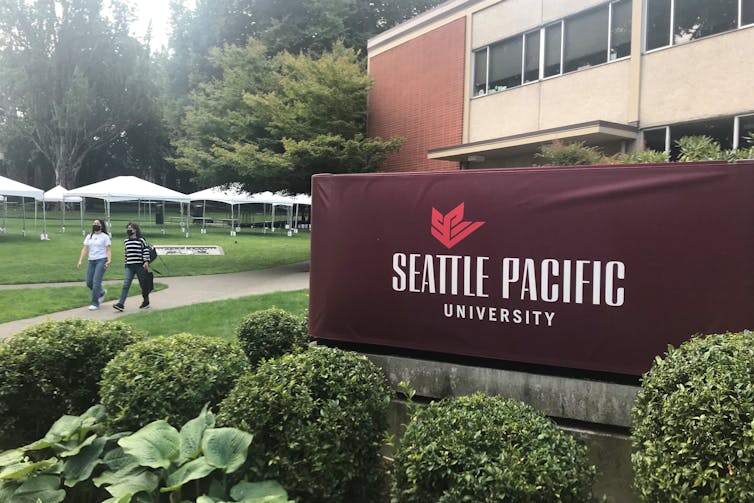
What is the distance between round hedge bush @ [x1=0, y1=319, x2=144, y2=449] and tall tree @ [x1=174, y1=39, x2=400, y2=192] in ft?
39.3

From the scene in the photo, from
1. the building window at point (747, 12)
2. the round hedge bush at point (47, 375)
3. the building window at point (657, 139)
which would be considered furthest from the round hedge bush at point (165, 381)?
the building window at point (747, 12)

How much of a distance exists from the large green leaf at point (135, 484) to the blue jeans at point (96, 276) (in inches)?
334

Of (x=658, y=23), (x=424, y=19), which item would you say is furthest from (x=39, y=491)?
(x=424, y=19)

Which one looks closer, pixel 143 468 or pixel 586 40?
pixel 143 468

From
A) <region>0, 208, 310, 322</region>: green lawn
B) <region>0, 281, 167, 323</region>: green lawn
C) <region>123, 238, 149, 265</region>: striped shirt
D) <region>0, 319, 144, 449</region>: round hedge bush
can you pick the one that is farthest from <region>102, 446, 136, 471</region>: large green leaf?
<region>123, 238, 149, 265</region>: striped shirt

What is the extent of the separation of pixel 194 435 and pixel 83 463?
2.10ft

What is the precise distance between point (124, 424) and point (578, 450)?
2422mm

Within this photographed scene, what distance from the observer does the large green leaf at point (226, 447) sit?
2.72m

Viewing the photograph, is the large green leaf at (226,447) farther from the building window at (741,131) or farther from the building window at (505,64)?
the building window at (505,64)

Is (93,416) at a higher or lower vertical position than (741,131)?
lower

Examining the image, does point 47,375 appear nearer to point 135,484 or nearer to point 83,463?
point 83,463

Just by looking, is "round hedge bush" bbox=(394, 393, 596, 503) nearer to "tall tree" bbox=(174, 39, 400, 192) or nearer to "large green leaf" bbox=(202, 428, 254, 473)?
"large green leaf" bbox=(202, 428, 254, 473)

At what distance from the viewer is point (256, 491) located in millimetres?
2701

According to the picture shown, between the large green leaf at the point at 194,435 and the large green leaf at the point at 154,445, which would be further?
the large green leaf at the point at 194,435
